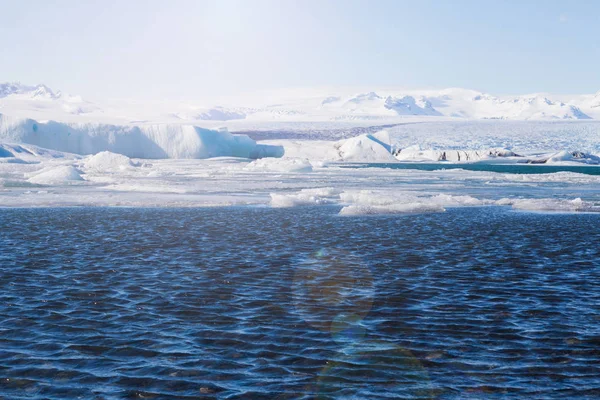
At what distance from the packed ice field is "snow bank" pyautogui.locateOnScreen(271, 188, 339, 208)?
0.13 feet

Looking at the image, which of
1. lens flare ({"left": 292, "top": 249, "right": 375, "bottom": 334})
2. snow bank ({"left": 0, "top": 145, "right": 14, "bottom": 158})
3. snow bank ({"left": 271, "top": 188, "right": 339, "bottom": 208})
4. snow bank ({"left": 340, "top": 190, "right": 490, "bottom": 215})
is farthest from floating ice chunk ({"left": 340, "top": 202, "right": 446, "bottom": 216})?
snow bank ({"left": 0, "top": 145, "right": 14, "bottom": 158})

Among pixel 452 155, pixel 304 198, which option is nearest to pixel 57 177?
pixel 304 198

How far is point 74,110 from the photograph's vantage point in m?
137

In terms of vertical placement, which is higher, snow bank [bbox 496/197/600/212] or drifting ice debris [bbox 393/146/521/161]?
drifting ice debris [bbox 393/146/521/161]

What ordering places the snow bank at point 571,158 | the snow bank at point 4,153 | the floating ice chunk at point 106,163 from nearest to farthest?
1. the floating ice chunk at point 106,163
2. the snow bank at point 4,153
3. the snow bank at point 571,158

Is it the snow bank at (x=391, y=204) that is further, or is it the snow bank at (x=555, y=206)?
the snow bank at (x=555, y=206)

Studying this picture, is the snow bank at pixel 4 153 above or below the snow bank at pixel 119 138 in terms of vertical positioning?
below

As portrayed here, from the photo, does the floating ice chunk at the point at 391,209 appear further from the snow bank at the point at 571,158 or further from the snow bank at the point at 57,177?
the snow bank at the point at 571,158

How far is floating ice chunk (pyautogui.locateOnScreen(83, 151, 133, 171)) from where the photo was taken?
32.5m

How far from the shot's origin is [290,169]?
35.4m

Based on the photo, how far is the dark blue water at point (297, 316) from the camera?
184 inches

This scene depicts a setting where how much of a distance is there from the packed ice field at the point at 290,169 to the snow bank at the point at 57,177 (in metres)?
0.03

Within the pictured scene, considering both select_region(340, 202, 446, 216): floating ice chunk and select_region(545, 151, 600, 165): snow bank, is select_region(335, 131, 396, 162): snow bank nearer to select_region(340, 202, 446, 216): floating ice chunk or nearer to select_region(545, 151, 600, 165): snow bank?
select_region(545, 151, 600, 165): snow bank

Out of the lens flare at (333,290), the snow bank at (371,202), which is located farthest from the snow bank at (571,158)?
the lens flare at (333,290)
